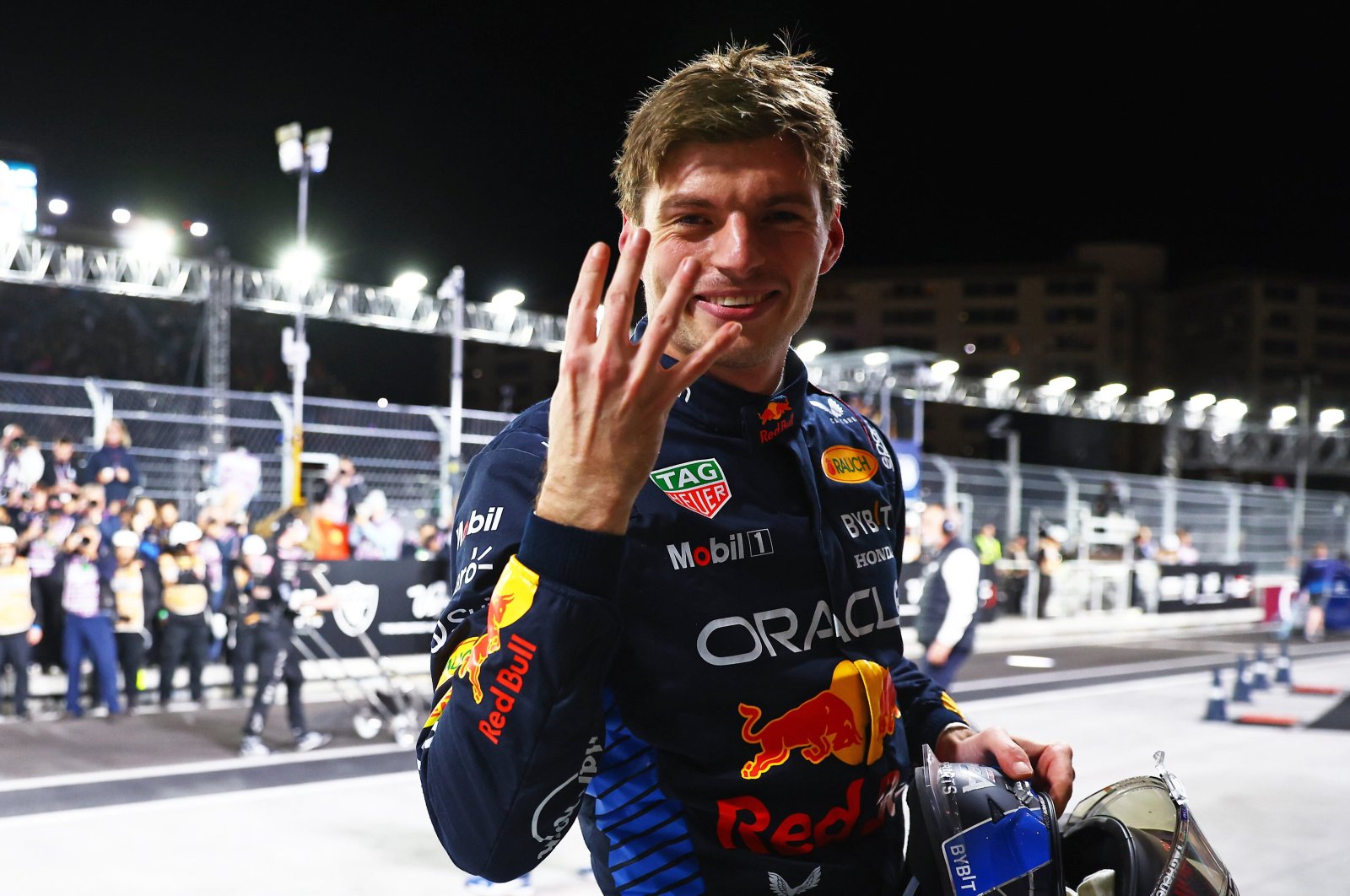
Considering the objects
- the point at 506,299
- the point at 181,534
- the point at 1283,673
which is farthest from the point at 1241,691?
the point at 506,299

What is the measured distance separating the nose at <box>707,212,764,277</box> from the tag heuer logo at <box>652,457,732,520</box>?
0.26 m

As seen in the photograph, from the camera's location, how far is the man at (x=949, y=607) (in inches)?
350

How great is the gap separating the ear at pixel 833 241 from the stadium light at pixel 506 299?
803 inches

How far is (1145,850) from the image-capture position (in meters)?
1.48

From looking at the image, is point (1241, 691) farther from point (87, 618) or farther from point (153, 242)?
point (153, 242)

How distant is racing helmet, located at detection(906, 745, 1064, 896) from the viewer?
1.40 m

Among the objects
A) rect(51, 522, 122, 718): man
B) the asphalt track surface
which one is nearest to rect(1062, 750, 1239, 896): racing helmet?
the asphalt track surface

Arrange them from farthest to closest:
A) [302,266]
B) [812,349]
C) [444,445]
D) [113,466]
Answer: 1. [812,349]
2. [302,266]
3. [444,445]
4. [113,466]

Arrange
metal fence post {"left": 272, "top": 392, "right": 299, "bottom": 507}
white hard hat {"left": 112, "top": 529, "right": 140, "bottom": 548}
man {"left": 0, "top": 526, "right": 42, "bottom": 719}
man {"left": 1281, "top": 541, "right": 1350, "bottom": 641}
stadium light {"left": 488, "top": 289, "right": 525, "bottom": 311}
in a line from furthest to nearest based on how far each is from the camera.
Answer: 1. stadium light {"left": 488, "top": 289, "right": 525, "bottom": 311}
2. man {"left": 1281, "top": 541, "right": 1350, "bottom": 641}
3. metal fence post {"left": 272, "top": 392, "right": 299, "bottom": 507}
4. white hard hat {"left": 112, "top": 529, "right": 140, "bottom": 548}
5. man {"left": 0, "top": 526, "right": 42, "bottom": 719}

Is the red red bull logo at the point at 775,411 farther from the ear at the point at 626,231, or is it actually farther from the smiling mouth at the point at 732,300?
the ear at the point at 626,231

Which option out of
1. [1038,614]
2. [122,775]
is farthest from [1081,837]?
[1038,614]

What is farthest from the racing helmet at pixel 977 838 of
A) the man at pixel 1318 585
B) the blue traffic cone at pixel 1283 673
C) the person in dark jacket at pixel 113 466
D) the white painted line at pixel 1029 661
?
the man at pixel 1318 585

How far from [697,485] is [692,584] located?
145mm

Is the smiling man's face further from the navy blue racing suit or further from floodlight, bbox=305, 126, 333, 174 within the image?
floodlight, bbox=305, 126, 333, 174
